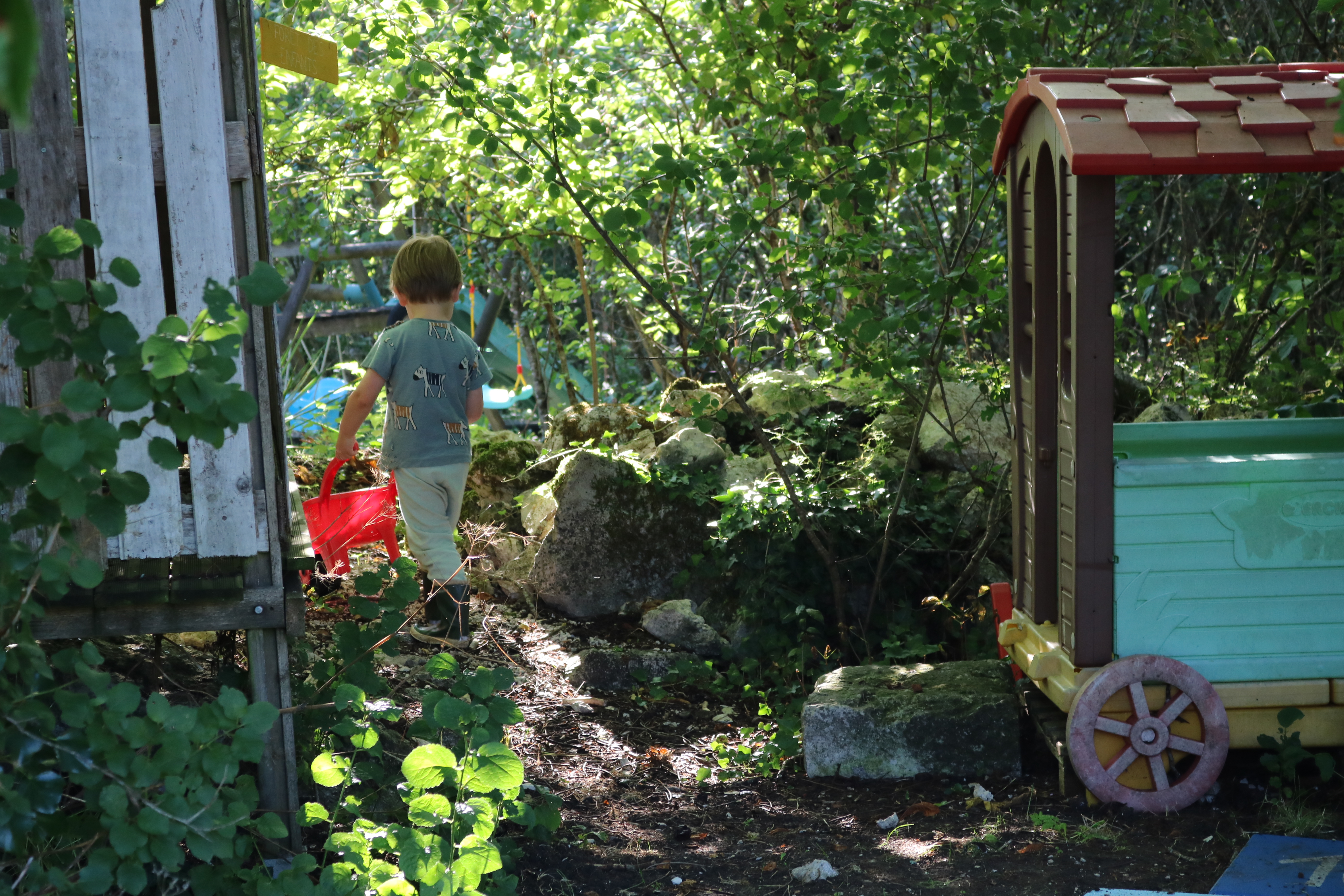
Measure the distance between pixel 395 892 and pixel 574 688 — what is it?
2274 millimetres

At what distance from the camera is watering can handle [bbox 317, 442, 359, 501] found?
4285mm

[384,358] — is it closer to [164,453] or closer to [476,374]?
[476,374]

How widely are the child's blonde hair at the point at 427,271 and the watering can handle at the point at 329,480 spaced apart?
2.24ft

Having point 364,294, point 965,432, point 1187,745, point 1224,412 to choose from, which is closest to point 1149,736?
point 1187,745

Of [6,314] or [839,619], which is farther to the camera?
[839,619]

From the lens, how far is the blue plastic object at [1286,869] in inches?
110

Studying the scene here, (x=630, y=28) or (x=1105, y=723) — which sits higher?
(x=630, y=28)

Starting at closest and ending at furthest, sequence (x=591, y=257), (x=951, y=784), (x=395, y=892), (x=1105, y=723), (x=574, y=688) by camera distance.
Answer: (x=395, y=892) → (x=1105, y=723) → (x=951, y=784) → (x=574, y=688) → (x=591, y=257)

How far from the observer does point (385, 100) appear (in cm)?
580

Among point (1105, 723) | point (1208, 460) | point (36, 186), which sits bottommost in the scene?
point (1105, 723)

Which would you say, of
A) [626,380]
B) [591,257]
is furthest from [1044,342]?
[626,380]

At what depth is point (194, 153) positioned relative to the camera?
260 centimetres

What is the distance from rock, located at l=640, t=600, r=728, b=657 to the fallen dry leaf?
1.61m

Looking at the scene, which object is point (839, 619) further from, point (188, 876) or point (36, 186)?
point (36, 186)
